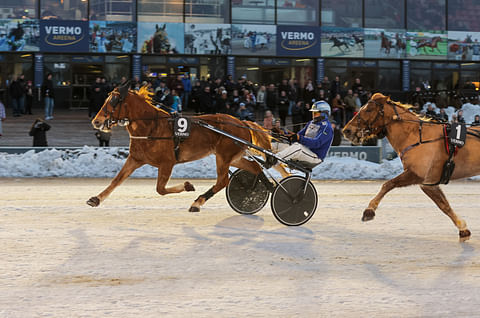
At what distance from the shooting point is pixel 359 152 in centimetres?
1934

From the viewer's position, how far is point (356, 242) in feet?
27.0

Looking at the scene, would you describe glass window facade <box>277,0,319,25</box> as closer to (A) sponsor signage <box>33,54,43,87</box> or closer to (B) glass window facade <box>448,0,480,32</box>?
(B) glass window facade <box>448,0,480,32</box>

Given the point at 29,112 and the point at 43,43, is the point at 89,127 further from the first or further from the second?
the point at 43,43

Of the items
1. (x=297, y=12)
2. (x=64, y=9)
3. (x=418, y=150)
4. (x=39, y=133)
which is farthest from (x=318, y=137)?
(x=297, y=12)

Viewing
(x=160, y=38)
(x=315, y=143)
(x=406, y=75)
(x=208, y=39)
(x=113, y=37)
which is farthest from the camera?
(x=406, y=75)

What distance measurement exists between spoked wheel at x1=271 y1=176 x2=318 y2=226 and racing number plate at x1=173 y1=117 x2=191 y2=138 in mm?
1577

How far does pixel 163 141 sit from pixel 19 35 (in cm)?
2594

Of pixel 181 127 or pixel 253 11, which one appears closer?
pixel 181 127

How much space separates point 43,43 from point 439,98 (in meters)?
18.4

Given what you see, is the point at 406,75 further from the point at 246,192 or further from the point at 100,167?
the point at 246,192

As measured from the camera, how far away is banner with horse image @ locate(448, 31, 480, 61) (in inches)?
1538

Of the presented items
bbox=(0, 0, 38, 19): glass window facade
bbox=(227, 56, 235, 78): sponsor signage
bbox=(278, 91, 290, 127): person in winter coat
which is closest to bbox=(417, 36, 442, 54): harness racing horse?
bbox=(227, 56, 235, 78): sponsor signage

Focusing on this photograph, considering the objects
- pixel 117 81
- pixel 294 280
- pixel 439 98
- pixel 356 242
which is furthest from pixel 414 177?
pixel 117 81

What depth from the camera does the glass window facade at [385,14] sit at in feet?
124
